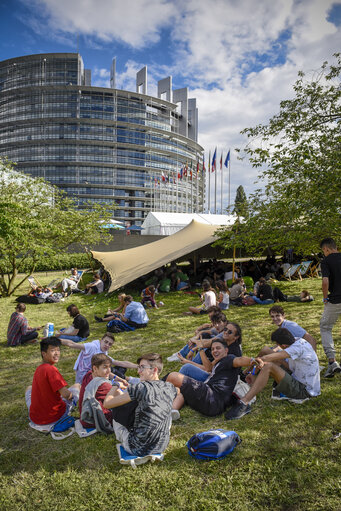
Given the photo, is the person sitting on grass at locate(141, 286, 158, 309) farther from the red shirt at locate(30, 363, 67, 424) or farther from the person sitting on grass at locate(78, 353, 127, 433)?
the person sitting on grass at locate(78, 353, 127, 433)

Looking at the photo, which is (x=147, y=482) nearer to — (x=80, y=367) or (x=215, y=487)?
(x=215, y=487)

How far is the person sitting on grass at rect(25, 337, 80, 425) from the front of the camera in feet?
12.0

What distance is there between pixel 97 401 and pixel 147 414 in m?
0.81

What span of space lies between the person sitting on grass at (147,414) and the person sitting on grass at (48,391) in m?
0.89

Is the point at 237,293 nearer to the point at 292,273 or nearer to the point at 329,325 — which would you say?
the point at 292,273

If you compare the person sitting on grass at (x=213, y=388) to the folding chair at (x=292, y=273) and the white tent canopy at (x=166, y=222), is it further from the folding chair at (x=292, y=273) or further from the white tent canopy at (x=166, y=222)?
the white tent canopy at (x=166, y=222)

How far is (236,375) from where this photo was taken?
3.89 m

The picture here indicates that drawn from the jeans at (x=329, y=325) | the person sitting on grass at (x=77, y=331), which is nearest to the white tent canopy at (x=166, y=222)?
the person sitting on grass at (x=77, y=331)

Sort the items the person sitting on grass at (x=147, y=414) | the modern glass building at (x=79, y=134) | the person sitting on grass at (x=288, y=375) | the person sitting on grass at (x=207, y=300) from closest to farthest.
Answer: the person sitting on grass at (x=147, y=414) < the person sitting on grass at (x=288, y=375) < the person sitting on grass at (x=207, y=300) < the modern glass building at (x=79, y=134)

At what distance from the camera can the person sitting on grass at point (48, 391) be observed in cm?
365

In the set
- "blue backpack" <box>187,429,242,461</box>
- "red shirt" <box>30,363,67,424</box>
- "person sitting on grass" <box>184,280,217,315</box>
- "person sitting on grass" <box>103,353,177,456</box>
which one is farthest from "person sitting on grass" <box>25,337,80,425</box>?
"person sitting on grass" <box>184,280,217,315</box>

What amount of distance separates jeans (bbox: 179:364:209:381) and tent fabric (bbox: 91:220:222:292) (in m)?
7.04

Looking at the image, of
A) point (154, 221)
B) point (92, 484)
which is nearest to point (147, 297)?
point (92, 484)

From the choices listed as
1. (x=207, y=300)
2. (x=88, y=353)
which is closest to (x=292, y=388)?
(x=88, y=353)
